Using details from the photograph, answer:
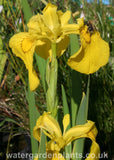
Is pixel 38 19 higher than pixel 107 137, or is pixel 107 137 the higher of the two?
pixel 38 19

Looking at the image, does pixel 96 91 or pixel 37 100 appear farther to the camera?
pixel 37 100

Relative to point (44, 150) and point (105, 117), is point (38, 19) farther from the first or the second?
point (105, 117)

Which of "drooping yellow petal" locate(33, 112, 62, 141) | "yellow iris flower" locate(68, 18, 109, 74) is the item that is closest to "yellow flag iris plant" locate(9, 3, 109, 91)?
"yellow iris flower" locate(68, 18, 109, 74)

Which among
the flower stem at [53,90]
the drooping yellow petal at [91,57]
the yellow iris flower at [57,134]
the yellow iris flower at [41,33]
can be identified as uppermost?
the yellow iris flower at [41,33]

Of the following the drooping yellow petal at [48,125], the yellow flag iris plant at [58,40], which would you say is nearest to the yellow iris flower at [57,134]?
the drooping yellow petal at [48,125]

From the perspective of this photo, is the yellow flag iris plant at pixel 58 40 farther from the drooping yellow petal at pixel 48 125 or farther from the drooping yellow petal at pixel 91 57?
the drooping yellow petal at pixel 48 125

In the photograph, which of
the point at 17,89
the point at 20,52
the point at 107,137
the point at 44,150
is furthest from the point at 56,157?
the point at 17,89

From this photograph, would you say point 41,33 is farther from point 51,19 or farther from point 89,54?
point 89,54

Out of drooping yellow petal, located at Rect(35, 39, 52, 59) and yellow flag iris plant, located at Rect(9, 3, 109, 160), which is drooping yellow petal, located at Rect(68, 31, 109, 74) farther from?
drooping yellow petal, located at Rect(35, 39, 52, 59)

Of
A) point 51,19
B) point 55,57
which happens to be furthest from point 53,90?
point 51,19
